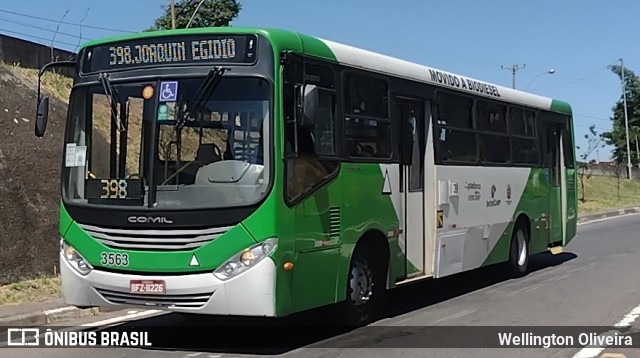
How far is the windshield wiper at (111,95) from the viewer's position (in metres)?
7.68

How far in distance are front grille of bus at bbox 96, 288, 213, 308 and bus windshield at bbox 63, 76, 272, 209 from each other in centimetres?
84

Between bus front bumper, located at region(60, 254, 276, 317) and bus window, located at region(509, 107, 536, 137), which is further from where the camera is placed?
bus window, located at region(509, 107, 536, 137)

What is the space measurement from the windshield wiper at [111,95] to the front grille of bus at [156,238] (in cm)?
104

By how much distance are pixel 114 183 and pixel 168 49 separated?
4.66ft

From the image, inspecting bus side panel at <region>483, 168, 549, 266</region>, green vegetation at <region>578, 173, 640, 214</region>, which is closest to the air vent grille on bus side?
bus side panel at <region>483, 168, 549, 266</region>

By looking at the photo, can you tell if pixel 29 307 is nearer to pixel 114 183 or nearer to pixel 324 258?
pixel 114 183

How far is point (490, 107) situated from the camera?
12.1 m

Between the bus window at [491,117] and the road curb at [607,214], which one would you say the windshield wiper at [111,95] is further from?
the road curb at [607,214]

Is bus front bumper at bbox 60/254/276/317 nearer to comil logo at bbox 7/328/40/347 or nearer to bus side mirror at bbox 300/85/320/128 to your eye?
bus side mirror at bbox 300/85/320/128

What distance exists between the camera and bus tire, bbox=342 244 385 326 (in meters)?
8.60

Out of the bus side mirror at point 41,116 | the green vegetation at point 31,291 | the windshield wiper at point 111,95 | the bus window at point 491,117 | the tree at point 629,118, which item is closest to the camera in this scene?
the windshield wiper at point 111,95

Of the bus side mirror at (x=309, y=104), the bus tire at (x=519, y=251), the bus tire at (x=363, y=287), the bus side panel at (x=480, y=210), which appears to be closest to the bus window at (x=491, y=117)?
the bus side panel at (x=480, y=210)

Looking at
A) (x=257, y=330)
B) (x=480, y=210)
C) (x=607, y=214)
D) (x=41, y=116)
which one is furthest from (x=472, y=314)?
(x=607, y=214)

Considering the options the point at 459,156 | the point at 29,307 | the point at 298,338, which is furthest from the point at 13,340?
the point at 459,156
